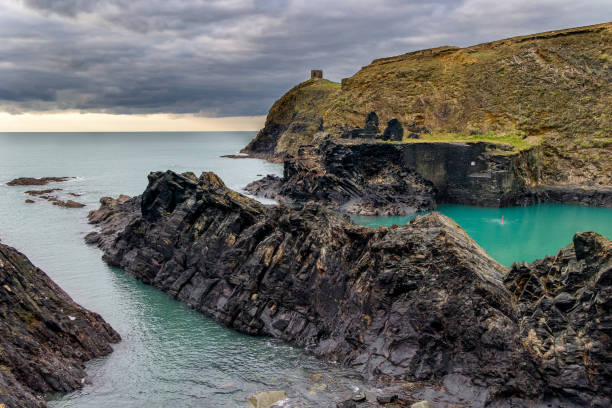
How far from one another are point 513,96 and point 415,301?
222ft

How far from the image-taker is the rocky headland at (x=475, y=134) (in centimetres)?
6166

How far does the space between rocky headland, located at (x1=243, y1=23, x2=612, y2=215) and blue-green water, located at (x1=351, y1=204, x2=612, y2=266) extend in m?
2.68

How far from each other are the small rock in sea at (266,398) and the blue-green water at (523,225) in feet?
83.8

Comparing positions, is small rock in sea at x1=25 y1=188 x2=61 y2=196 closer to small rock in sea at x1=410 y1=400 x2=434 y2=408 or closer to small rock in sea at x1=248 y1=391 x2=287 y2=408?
small rock in sea at x1=248 y1=391 x2=287 y2=408

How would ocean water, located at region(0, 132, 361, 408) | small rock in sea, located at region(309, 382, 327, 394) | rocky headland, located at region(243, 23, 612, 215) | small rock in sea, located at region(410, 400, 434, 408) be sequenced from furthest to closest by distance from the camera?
1. rocky headland, located at region(243, 23, 612, 215)
2. ocean water, located at region(0, 132, 361, 408)
3. small rock in sea, located at region(309, 382, 327, 394)
4. small rock in sea, located at region(410, 400, 434, 408)

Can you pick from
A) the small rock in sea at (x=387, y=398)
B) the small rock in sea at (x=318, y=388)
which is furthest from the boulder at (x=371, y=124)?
the small rock in sea at (x=387, y=398)

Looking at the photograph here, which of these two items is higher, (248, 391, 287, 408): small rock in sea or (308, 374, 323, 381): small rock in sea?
(308, 374, 323, 381): small rock in sea

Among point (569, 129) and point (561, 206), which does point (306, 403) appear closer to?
point (561, 206)

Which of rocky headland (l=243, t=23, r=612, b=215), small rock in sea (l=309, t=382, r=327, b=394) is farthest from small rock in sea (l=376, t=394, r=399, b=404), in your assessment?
rocky headland (l=243, t=23, r=612, b=215)

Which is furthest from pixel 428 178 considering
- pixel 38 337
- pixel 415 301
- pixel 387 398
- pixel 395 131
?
pixel 38 337

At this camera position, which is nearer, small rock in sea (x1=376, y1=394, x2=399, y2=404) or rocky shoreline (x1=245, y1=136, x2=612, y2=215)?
small rock in sea (x1=376, y1=394, x2=399, y2=404)

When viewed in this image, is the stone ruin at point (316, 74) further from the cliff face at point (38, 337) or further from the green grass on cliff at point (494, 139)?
the cliff face at point (38, 337)

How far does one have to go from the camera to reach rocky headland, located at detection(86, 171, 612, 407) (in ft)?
47.7

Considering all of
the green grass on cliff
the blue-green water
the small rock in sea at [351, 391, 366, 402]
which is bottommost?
the small rock in sea at [351, 391, 366, 402]
